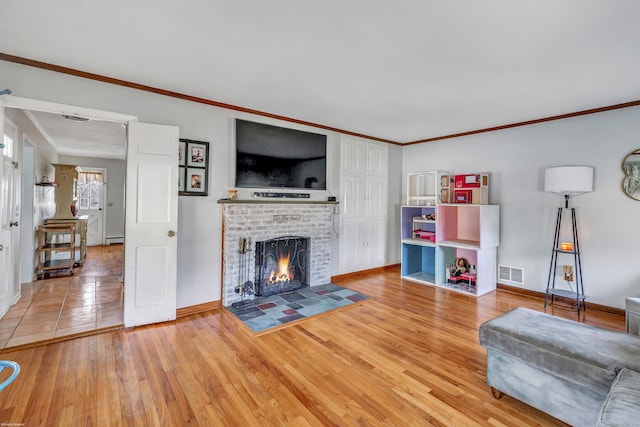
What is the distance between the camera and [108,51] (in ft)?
7.86

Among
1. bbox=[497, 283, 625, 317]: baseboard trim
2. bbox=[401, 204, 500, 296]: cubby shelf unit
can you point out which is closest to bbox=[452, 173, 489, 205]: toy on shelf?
bbox=[401, 204, 500, 296]: cubby shelf unit

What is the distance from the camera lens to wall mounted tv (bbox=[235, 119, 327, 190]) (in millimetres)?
3844

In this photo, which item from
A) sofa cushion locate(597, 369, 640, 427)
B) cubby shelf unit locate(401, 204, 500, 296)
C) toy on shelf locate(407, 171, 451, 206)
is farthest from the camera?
toy on shelf locate(407, 171, 451, 206)

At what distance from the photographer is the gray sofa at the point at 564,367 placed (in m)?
1.53

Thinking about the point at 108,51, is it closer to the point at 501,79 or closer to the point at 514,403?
the point at 501,79

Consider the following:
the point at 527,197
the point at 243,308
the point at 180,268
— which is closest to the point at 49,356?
the point at 180,268

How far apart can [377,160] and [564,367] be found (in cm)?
423

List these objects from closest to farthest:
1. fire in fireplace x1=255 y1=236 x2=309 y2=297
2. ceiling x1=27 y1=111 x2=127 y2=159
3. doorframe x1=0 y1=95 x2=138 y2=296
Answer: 1. doorframe x1=0 y1=95 x2=138 y2=296
2. fire in fireplace x1=255 y1=236 x2=309 y2=297
3. ceiling x1=27 y1=111 x2=127 y2=159

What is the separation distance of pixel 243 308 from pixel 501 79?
3.61m

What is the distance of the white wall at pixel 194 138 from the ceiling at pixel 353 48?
200mm

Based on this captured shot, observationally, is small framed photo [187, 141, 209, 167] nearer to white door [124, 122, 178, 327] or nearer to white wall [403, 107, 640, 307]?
white door [124, 122, 178, 327]

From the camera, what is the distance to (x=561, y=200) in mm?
3975

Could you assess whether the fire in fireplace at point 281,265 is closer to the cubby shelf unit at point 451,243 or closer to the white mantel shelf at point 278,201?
the white mantel shelf at point 278,201

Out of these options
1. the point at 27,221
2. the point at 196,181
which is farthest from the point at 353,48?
the point at 27,221
